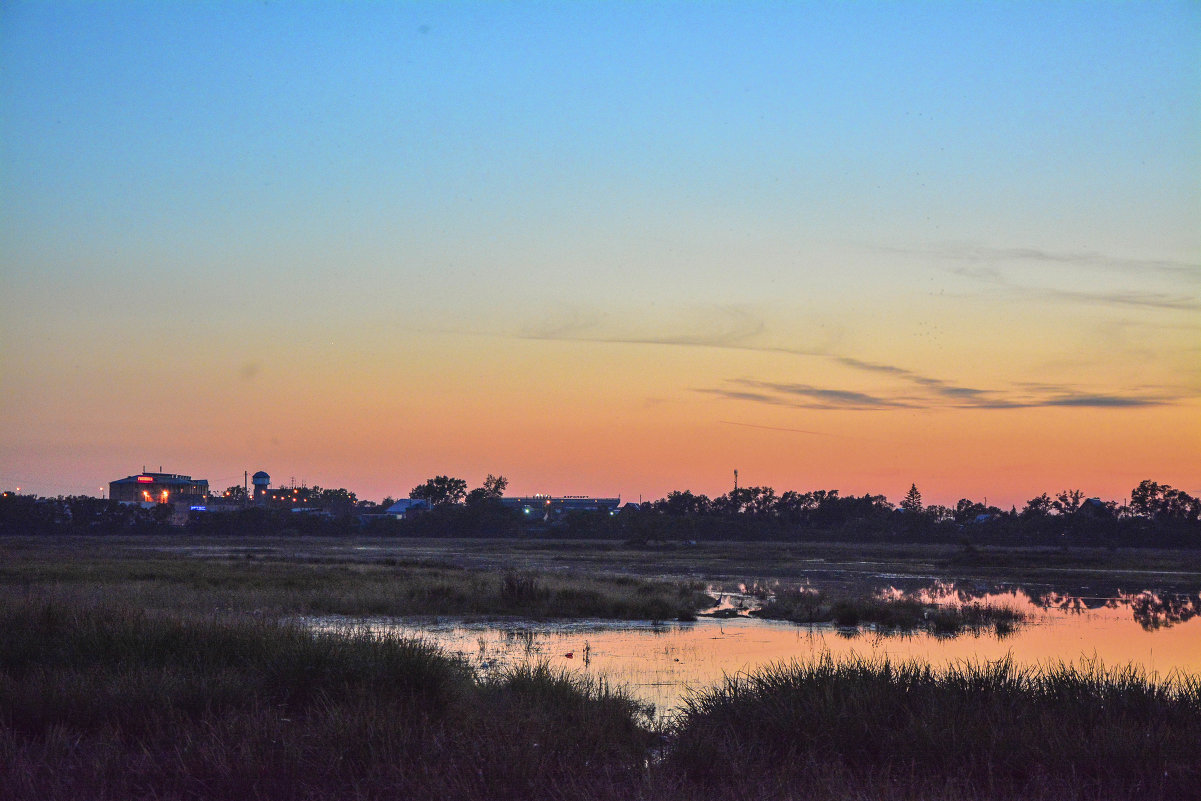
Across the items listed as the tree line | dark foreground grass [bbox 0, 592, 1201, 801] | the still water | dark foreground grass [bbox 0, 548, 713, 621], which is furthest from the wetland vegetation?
the tree line

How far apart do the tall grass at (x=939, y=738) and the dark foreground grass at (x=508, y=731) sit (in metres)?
0.03

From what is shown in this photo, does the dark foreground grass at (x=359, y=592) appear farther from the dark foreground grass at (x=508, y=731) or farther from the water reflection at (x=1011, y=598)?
the dark foreground grass at (x=508, y=731)

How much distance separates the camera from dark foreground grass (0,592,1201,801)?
9.14m

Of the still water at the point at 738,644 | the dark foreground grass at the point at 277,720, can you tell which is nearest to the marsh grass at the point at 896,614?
the still water at the point at 738,644

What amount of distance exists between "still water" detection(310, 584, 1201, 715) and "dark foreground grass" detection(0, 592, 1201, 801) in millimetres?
4406

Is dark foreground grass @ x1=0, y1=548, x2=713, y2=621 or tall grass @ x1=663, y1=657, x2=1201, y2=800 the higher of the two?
tall grass @ x1=663, y1=657, x2=1201, y2=800

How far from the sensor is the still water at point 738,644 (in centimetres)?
2061

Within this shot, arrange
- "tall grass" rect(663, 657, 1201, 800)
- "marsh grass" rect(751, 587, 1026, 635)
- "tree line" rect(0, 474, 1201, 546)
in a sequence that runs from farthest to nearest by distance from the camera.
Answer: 1. "tree line" rect(0, 474, 1201, 546)
2. "marsh grass" rect(751, 587, 1026, 635)
3. "tall grass" rect(663, 657, 1201, 800)

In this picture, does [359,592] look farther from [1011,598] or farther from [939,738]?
[939,738]

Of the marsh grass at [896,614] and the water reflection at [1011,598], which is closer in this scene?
the marsh grass at [896,614]

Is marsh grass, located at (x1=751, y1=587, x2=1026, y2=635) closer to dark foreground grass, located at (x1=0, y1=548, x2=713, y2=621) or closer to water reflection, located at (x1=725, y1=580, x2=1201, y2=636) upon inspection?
water reflection, located at (x1=725, y1=580, x2=1201, y2=636)

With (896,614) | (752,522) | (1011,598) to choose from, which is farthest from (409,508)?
(896,614)

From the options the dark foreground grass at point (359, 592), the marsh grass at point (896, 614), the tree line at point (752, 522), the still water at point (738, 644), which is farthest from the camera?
the tree line at point (752, 522)

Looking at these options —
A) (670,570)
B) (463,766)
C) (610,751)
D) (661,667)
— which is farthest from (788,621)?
(670,570)
